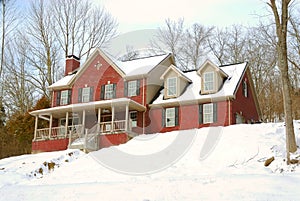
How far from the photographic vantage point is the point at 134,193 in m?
9.66

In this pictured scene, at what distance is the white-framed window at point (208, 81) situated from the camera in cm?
2202

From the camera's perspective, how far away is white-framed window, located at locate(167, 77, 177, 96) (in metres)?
23.0

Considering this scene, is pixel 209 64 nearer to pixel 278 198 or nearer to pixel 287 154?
pixel 287 154

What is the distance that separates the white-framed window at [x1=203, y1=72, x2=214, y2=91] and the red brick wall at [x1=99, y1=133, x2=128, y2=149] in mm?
5649

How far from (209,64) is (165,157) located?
793 cm

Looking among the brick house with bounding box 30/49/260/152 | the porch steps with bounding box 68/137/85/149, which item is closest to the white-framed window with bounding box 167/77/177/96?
the brick house with bounding box 30/49/260/152

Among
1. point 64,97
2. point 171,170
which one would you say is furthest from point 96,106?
point 171,170

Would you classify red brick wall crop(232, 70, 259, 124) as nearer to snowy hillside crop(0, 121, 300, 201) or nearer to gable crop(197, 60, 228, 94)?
gable crop(197, 60, 228, 94)

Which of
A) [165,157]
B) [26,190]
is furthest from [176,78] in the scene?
[26,190]

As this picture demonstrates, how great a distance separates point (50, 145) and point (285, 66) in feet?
46.9

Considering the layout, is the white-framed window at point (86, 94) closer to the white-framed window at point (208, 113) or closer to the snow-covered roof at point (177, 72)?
the snow-covered roof at point (177, 72)

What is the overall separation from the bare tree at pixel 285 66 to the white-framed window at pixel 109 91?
40.2ft

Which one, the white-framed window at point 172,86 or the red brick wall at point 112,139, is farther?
the white-framed window at point 172,86

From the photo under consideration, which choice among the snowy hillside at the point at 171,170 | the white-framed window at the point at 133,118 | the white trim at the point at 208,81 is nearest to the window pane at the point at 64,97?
the white-framed window at the point at 133,118
